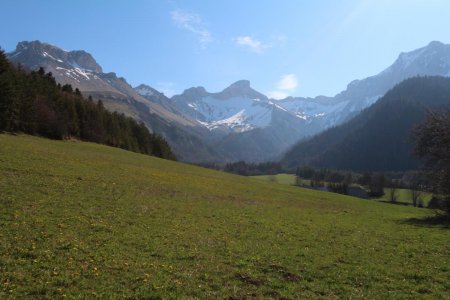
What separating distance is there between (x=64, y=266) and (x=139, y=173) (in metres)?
42.5

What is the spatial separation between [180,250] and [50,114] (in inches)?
2799

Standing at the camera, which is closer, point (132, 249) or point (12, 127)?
point (132, 249)

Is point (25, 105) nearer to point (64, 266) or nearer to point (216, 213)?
point (216, 213)

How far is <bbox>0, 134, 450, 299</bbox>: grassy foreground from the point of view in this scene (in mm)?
15914

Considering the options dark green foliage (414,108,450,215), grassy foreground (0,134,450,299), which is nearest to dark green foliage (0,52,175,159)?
grassy foreground (0,134,450,299)

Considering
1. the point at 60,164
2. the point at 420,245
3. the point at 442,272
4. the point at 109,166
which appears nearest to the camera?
the point at 442,272

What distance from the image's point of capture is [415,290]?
17.5 m

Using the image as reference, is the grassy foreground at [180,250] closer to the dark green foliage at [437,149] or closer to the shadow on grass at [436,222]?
the shadow on grass at [436,222]

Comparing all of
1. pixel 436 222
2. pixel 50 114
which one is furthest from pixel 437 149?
pixel 50 114

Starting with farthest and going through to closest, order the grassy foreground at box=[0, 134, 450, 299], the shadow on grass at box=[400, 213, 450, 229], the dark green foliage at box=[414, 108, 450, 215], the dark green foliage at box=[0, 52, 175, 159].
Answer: the dark green foliage at box=[0, 52, 175, 159] → the dark green foliage at box=[414, 108, 450, 215] → the shadow on grass at box=[400, 213, 450, 229] → the grassy foreground at box=[0, 134, 450, 299]

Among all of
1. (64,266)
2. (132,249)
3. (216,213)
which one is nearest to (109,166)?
(216,213)

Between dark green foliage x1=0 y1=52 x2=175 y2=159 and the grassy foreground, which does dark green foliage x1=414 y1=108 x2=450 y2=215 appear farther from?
dark green foliage x1=0 y1=52 x2=175 y2=159

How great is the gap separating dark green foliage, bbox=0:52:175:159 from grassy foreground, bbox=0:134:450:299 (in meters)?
34.5

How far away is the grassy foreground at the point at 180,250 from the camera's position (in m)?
15.9
